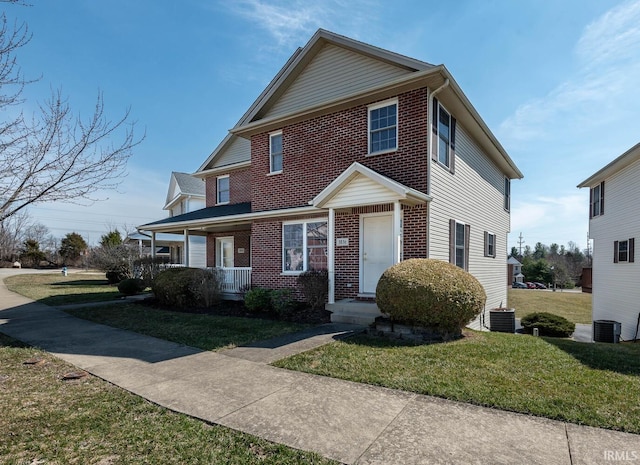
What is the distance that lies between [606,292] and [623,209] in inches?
161

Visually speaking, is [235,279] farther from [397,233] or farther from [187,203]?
[187,203]

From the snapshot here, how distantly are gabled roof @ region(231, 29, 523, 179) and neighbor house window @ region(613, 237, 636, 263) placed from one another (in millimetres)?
5999

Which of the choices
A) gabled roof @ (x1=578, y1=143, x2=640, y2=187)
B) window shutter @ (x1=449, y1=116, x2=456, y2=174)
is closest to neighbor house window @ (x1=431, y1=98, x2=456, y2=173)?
window shutter @ (x1=449, y1=116, x2=456, y2=174)

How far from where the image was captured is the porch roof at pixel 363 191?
864 cm

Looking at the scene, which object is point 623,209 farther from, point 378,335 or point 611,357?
point 378,335

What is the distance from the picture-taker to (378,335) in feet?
24.6

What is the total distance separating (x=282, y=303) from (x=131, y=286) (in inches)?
371

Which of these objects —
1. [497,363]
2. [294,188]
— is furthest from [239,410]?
[294,188]

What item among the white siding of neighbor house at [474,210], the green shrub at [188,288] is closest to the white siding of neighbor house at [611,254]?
the white siding of neighbor house at [474,210]

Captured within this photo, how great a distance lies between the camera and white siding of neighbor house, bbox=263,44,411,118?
10539mm

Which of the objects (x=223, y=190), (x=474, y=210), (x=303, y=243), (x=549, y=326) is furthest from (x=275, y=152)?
(x=549, y=326)

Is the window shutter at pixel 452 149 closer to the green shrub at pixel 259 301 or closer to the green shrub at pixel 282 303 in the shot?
the green shrub at pixel 282 303

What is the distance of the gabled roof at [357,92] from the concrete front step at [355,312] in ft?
19.0

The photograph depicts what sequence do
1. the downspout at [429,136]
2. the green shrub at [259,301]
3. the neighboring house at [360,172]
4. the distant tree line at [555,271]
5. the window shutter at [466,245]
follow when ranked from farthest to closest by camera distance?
1. the distant tree line at [555,271]
2. the window shutter at [466,245]
3. the green shrub at [259,301]
4. the neighboring house at [360,172]
5. the downspout at [429,136]
